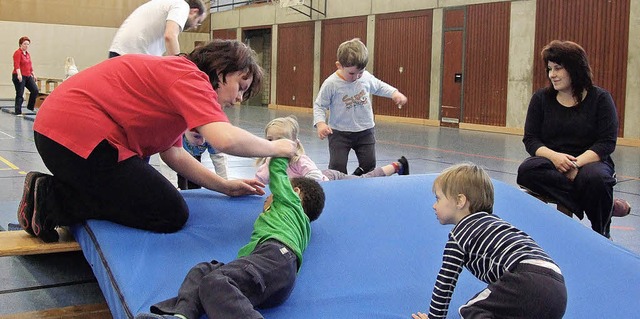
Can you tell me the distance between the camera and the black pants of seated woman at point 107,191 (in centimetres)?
260

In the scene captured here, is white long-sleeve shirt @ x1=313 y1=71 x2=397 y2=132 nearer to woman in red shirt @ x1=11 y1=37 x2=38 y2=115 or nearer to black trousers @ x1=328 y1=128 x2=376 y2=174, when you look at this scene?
black trousers @ x1=328 y1=128 x2=376 y2=174

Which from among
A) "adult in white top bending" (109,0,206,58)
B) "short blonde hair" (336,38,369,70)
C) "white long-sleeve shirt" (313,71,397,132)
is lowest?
"white long-sleeve shirt" (313,71,397,132)

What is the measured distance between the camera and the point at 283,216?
8.39 ft

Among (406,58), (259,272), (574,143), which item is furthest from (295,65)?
(259,272)

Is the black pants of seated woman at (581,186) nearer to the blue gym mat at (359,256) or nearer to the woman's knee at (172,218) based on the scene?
the blue gym mat at (359,256)

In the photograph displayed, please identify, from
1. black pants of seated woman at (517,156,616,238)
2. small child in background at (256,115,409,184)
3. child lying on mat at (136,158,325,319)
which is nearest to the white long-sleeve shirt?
small child in background at (256,115,409,184)

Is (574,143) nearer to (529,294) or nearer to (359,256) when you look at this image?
(359,256)

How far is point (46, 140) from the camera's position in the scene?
2.59 metres

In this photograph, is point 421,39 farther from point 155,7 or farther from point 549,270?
point 549,270

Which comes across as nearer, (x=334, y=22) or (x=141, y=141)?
(x=141, y=141)

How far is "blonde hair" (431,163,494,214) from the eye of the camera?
6.70 feet

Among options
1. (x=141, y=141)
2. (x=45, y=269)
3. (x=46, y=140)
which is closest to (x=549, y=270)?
(x=141, y=141)

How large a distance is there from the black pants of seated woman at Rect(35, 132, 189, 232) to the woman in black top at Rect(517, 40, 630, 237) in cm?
219

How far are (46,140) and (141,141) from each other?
36cm
